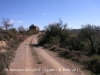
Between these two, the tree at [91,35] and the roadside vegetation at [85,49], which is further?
the tree at [91,35]

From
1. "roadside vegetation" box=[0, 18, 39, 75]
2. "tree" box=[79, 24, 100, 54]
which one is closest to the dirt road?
"roadside vegetation" box=[0, 18, 39, 75]

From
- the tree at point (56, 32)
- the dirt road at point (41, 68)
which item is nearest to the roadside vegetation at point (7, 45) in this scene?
the dirt road at point (41, 68)

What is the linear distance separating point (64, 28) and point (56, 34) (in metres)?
2.56

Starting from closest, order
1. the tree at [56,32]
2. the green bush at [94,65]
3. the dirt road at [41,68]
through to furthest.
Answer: the dirt road at [41,68], the green bush at [94,65], the tree at [56,32]

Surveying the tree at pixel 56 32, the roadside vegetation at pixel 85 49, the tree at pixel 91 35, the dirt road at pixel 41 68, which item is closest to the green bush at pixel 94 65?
the roadside vegetation at pixel 85 49

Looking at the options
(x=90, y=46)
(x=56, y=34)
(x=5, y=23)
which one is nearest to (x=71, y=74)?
(x=90, y=46)

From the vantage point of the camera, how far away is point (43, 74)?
38.0 ft

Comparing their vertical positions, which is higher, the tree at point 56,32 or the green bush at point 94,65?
the tree at point 56,32

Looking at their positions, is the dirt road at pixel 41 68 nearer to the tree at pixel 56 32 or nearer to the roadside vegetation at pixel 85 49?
the roadside vegetation at pixel 85 49

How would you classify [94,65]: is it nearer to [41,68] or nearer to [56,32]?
[41,68]

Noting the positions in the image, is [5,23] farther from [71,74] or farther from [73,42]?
[71,74]

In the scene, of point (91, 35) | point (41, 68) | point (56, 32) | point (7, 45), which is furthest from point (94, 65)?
point (56, 32)

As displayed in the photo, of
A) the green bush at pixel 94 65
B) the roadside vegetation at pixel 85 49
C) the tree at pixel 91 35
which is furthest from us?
the tree at pixel 91 35

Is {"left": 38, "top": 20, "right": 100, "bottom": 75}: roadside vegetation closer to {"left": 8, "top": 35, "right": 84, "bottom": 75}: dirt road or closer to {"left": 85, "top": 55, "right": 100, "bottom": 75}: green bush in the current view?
{"left": 85, "top": 55, "right": 100, "bottom": 75}: green bush
